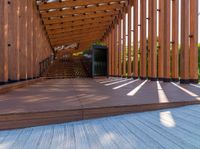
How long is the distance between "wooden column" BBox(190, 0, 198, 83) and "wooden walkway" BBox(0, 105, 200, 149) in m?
5.50

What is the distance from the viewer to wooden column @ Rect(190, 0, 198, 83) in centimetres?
784

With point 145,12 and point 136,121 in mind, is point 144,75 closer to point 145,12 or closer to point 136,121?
point 145,12

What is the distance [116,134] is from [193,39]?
6708mm

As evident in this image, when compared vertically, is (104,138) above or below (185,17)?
below

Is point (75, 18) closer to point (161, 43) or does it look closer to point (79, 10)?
point (79, 10)

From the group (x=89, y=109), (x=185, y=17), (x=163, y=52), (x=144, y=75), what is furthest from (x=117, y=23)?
(x=89, y=109)

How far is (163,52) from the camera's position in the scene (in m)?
9.99

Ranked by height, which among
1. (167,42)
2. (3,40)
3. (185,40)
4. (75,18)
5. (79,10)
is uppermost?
(79,10)

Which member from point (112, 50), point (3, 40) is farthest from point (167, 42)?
point (112, 50)

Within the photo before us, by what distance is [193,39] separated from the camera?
7.87 metres

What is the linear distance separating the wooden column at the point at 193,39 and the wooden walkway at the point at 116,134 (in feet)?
18.1

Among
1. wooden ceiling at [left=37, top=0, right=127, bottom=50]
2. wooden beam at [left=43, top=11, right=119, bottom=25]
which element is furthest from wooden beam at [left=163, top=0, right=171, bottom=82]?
wooden beam at [left=43, top=11, right=119, bottom=25]

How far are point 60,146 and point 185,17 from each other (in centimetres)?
725

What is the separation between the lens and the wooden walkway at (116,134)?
1964 millimetres
